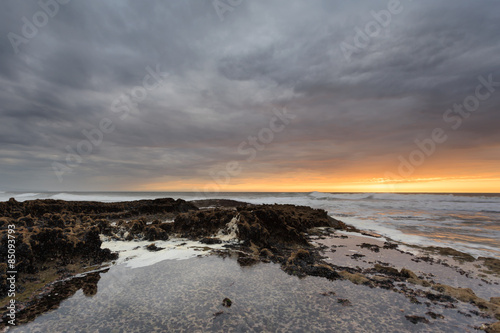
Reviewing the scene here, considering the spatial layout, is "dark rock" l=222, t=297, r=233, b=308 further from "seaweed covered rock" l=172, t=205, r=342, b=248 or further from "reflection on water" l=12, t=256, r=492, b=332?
"seaweed covered rock" l=172, t=205, r=342, b=248

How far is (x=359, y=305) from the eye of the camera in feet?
18.0

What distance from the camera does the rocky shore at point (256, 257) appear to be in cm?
590

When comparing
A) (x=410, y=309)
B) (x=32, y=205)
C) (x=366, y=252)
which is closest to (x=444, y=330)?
(x=410, y=309)

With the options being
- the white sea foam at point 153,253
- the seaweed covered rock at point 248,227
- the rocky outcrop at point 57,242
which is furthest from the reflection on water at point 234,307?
the seaweed covered rock at point 248,227

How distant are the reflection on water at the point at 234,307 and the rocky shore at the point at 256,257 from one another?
1.15ft

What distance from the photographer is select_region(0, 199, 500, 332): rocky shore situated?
5898 mm

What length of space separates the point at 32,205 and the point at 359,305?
73.6 feet

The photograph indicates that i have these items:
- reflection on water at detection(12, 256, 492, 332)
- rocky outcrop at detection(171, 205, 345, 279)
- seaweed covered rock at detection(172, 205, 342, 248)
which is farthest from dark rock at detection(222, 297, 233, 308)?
seaweed covered rock at detection(172, 205, 342, 248)

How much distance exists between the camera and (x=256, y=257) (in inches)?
359

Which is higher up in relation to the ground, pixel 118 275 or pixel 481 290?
pixel 118 275

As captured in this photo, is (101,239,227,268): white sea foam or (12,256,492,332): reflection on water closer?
(12,256,492,332): reflection on water

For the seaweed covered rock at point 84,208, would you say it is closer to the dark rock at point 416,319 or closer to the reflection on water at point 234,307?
the reflection on water at point 234,307

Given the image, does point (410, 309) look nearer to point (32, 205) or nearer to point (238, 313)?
point (238, 313)

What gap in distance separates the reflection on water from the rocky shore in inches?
13.8
